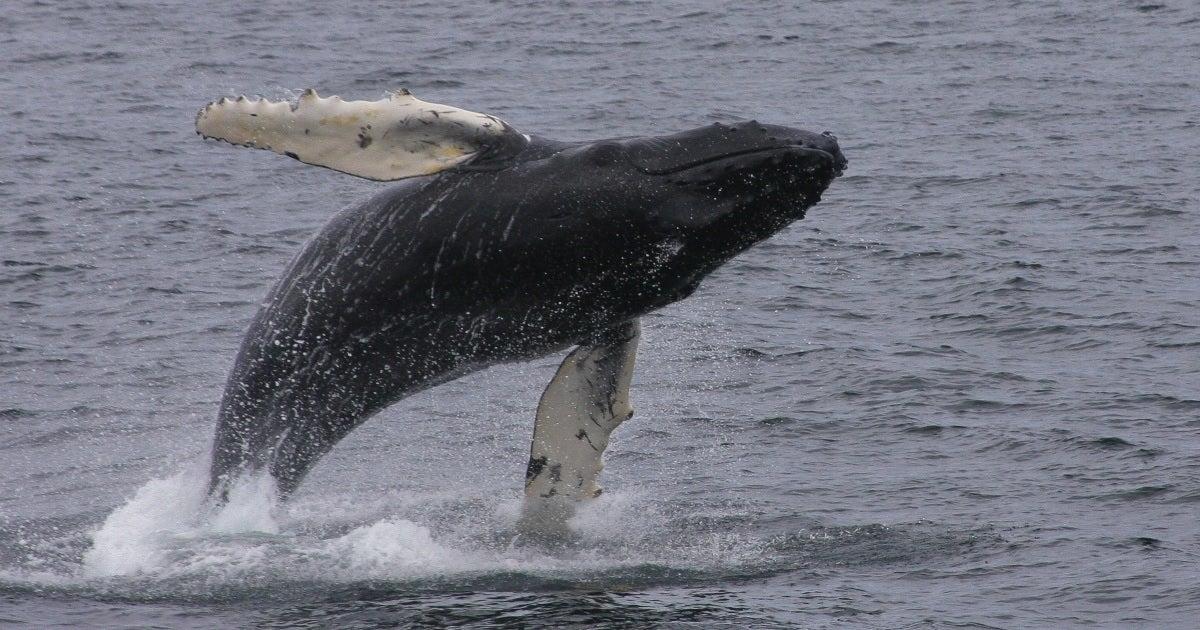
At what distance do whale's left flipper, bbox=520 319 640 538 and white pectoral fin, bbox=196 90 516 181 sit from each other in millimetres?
2356

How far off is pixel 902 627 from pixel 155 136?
26665mm

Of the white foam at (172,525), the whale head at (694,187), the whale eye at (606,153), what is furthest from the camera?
the white foam at (172,525)

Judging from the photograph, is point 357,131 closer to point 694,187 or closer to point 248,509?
point 694,187

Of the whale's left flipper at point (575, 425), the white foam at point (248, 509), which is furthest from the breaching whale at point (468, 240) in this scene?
the white foam at point (248, 509)

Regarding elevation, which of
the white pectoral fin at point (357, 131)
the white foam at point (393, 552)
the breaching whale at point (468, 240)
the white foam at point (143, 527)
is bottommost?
the white foam at point (393, 552)

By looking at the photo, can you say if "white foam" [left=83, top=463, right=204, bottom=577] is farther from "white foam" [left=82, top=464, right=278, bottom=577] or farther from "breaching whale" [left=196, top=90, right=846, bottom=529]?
"breaching whale" [left=196, top=90, right=846, bottom=529]

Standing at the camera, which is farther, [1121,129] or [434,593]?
[1121,129]

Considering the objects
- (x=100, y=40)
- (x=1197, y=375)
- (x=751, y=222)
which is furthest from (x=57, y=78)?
(x=751, y=222)

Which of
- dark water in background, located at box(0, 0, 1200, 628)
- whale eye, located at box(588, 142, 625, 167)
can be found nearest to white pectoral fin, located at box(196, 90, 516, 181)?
whale eye, located at box(588, 142, 625, 167)

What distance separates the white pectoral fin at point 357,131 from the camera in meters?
13.8

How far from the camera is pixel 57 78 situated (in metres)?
42.8

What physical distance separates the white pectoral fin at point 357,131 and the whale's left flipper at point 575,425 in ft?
7.73

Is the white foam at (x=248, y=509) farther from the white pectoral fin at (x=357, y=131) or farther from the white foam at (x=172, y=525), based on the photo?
the white pectoral fin at (x=357, y=131)

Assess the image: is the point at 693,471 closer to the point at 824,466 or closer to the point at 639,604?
the point at 824,466
